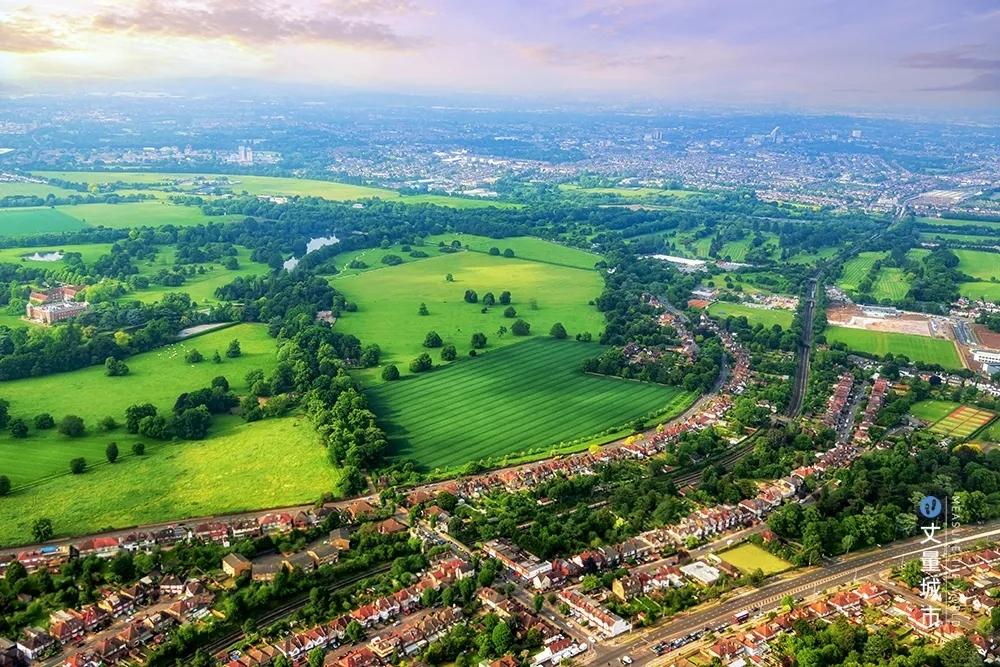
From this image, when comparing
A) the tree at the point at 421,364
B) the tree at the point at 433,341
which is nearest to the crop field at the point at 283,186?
the tree at the point at 433,341

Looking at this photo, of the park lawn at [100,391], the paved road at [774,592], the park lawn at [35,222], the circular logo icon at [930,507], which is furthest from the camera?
the park lawn at [35,222]

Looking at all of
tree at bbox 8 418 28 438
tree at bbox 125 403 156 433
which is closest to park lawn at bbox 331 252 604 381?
tree at bbox 125 403 156 433

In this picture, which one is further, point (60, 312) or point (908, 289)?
point (908, 289)

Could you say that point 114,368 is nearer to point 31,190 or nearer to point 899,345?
point 899,345

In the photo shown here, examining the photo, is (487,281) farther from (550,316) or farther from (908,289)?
(908,289)

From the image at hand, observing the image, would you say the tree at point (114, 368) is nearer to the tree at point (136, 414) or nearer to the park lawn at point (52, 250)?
the tree at point (136, 414)

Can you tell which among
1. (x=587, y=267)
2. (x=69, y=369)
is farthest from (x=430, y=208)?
(x=69, y=369)

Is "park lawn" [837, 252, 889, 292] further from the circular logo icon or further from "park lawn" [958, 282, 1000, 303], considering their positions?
the circular logo icon
